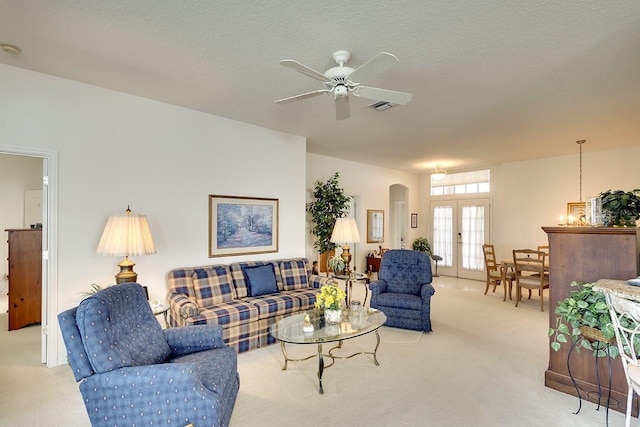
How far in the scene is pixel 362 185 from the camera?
754 centimetres

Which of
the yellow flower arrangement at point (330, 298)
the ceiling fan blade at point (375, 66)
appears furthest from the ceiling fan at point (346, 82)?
the yellow flower arrangement at point (330, 298)

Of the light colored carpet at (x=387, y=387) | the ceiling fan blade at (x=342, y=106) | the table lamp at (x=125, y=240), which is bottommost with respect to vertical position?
the light colored carpet at (x=387, y=387)

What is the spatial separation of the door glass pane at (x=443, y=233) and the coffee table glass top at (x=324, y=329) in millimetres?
5799

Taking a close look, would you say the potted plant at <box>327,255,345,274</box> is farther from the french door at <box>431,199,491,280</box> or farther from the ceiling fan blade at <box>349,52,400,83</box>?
the french door at <box>431,199,491,280</box>

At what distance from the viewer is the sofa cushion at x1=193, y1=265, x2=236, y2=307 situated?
364 cm

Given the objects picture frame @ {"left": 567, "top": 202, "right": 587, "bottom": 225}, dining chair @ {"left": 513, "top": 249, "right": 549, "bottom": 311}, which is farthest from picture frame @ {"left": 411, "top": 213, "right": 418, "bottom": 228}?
dining chair @ {"left": 513, "top": 249, "right": 549, "bottom": 311}

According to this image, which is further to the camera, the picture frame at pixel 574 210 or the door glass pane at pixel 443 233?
the door glass pane at pixel 443 233

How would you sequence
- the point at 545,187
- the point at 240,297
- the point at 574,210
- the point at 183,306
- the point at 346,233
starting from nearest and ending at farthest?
the point at 183,306 → the point at 240,297 → the point at 346,233 → the point at 574,210 → the point at 545,187

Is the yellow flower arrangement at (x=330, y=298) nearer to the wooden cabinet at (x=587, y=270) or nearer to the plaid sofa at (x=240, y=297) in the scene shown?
the plaid sofa at (x=240, y=297)

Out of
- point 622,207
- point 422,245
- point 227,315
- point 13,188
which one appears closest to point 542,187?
point 422,245

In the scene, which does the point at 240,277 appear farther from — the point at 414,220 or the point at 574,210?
the point at 574,210

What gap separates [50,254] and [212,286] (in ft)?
5.09

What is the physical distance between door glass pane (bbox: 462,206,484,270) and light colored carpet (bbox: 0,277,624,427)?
3956 millimetres

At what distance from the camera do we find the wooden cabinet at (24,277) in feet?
13.1
